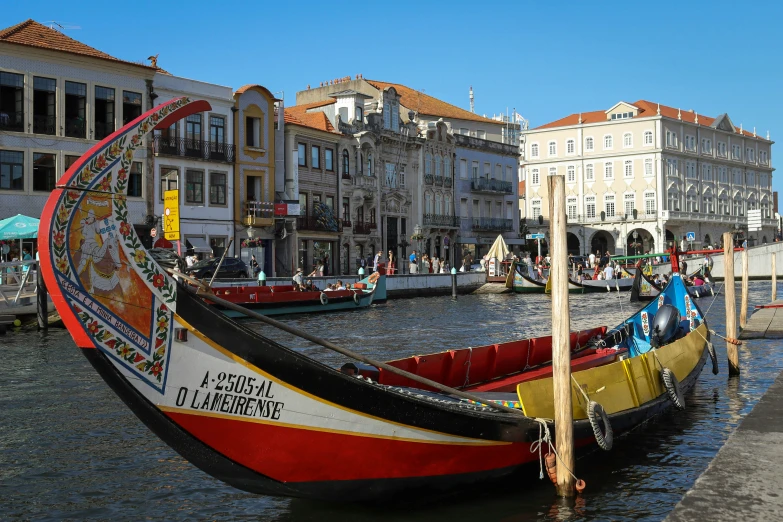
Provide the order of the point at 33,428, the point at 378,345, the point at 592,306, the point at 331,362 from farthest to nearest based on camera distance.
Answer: the point at 592,306 → the point at 378,345 → the point at 331,362 → the point at 33,428

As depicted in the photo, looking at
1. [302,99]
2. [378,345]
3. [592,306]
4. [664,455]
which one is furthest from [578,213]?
[664,455]

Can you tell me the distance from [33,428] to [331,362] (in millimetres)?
6913

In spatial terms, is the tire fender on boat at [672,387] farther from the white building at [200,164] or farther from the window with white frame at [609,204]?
the window with white frame at [609,204]

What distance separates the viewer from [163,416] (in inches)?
243

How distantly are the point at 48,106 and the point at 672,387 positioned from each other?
95.0 ft

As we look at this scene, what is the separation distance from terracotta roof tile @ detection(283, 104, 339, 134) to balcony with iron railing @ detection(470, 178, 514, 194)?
52.0ft

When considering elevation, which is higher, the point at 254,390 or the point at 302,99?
the point at 302,99

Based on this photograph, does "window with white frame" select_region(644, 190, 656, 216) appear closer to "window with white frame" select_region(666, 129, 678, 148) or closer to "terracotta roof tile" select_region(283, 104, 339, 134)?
"window with white frame" select_region(666, 129, 678, 148)

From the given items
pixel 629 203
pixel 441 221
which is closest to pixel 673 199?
pixel 629 203

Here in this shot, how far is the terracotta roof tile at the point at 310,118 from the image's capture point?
46.0 m

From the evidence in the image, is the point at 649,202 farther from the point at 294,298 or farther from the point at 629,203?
the point at 294,298

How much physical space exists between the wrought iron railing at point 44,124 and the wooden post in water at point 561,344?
28811mm

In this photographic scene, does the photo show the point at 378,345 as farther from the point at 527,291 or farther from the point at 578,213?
the point at 578,213

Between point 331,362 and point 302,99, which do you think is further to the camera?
point 302,99
